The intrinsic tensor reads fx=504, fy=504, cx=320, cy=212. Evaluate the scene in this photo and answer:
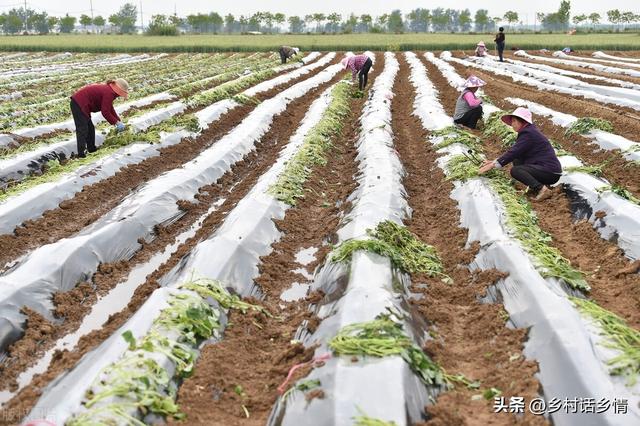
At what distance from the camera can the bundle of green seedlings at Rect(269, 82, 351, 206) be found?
7.73 m

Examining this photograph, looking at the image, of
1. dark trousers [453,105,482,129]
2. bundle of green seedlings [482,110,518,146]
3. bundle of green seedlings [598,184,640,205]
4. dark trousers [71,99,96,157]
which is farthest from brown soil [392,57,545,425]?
dark trousers [71,99,96,157]

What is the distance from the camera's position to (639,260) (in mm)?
5352

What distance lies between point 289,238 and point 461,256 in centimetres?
218

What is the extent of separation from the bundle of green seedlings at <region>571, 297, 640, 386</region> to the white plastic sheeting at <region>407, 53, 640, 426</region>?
6 cm

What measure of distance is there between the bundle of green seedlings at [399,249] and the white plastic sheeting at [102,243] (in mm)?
2690

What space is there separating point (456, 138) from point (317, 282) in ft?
19.1

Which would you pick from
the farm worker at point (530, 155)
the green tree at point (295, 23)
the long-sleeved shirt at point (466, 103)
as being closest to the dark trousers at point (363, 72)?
the long-sleeved shirt at point (466, 103)

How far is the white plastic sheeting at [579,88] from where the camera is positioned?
14102 mm

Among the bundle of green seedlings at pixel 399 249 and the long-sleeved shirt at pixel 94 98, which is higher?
the long-sleeved shirt at pixel 94 98

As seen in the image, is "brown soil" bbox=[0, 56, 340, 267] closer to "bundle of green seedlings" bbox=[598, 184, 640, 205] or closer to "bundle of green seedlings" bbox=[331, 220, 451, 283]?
"bundle of green seedlings" bbox=[331, 220, 451, 283]

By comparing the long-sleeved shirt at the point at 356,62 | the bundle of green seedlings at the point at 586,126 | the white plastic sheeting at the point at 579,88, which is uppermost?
the long-sleeved shirt at the point at 356,62

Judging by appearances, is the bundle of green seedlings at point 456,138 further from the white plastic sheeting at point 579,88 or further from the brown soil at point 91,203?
the white plastic sheeting at point 579,88

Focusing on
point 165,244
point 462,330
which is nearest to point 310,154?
point 165,244

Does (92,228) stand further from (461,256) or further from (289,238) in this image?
(461,256)
